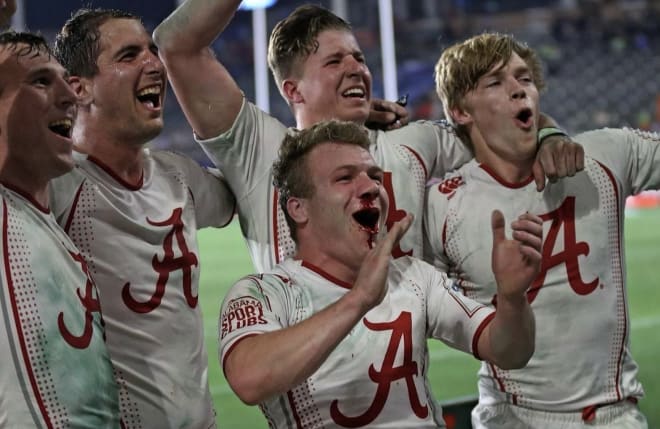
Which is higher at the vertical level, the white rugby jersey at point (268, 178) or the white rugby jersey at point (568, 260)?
the white rugby jersey at point (268, 178)

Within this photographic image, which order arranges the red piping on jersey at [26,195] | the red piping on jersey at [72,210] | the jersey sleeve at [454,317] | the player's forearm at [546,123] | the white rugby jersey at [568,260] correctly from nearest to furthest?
the red piping on jersey at [26,195], the jersey sleeve at [454,317], the red piping on jersey at [72,210], the white rugby jersey at [568,260], the player's forearm at [546,123]

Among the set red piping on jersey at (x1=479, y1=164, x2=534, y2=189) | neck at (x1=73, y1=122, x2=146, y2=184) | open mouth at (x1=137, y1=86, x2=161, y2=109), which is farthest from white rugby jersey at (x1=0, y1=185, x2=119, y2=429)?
red piping on jersey at (x1=479, y1=164, x2=534, y2=189)

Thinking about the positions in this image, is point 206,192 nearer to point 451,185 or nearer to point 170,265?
point 170,265

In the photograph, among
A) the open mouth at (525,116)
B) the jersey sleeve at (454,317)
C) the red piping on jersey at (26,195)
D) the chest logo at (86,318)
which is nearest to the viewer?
the chest logo at (86,318)

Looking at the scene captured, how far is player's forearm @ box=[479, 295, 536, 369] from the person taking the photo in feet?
9.64

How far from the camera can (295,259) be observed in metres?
3.28

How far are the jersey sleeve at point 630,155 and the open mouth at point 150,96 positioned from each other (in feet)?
5.41

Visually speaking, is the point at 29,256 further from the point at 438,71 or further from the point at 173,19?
the point at 438,71

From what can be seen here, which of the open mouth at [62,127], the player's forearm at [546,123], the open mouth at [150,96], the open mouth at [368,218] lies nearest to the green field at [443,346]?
the player's forearm at [546,123]

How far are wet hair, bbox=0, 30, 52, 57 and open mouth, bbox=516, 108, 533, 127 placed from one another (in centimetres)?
180

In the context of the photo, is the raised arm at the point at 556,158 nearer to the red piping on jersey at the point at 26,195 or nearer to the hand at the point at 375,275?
the hand at the point at 375,275

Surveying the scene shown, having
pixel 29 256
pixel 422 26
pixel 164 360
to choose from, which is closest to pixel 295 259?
pixel 164 360

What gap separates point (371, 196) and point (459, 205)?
3.10 feet

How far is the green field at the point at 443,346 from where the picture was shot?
670 cm
